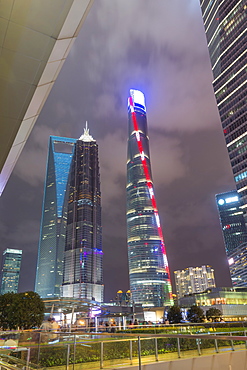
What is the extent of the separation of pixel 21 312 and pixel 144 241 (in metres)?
123

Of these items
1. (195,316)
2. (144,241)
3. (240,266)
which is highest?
(144,241)

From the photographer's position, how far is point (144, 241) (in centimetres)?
15300

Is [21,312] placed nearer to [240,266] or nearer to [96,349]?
[96,349]

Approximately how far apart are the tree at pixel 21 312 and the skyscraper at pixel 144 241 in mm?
119884

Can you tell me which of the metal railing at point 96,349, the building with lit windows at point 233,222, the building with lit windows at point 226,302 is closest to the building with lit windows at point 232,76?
the building with lit windows at point 226,302

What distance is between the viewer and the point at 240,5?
348ft

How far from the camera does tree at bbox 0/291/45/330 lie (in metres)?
33.3

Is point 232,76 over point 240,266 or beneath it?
over

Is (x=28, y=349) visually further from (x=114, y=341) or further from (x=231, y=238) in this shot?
(x=231, y=238)

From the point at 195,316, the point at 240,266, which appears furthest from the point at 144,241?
the point at 195,316

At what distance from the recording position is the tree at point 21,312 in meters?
33.3

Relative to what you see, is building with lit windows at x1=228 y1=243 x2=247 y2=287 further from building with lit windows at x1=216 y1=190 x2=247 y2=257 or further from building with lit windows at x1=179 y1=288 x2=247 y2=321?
building with lit windows at x1=179 y1=288 x2=247 y2=321

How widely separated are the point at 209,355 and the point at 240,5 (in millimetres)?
129566

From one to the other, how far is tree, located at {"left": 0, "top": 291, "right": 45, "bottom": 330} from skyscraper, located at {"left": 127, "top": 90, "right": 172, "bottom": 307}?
11988 cm
